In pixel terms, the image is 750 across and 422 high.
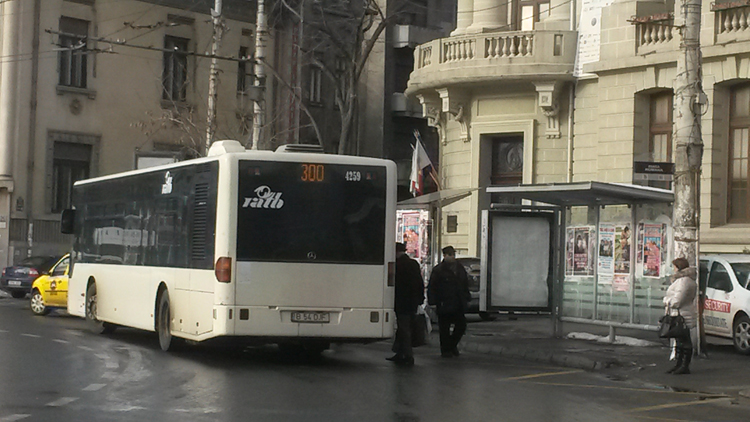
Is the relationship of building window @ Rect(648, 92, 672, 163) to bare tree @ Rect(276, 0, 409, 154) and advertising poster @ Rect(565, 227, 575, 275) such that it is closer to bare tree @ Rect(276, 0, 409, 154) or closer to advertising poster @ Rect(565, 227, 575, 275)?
advertising poster @ Rect(565, 227, 575, 275)

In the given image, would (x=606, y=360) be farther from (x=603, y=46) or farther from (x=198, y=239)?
(x=603, y=46)

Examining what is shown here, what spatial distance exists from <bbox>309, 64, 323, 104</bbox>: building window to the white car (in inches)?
1205

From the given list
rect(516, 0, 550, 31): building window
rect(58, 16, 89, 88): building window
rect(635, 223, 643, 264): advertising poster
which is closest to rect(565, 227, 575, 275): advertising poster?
rect(635, 223, 643, 264): advertising poster

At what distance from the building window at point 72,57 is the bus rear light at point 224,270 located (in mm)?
28042

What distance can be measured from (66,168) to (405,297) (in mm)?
27632

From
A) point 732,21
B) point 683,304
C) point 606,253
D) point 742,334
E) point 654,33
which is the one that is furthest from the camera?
point 654,33

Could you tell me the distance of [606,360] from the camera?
18.7 m

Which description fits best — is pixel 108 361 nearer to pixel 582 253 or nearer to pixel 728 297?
pixel 582 253

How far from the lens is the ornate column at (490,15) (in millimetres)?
32375

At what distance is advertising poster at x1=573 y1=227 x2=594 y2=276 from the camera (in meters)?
22.6

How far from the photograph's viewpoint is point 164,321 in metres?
19.1

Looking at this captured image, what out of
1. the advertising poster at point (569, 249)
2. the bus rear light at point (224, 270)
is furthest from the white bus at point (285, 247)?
the advertising poster at point (569, 249)

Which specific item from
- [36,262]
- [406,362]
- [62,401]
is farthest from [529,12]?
[62,401]

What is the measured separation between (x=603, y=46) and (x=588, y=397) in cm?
1589
